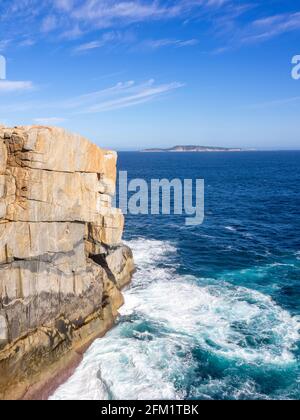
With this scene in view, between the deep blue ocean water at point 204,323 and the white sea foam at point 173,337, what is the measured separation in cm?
8

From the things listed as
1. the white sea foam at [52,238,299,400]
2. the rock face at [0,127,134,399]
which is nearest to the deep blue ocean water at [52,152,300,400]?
the white sea foam at [52,238,299,400]

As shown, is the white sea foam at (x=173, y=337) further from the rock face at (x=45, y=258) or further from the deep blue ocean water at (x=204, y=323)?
the rock face at (x=45, y=258)

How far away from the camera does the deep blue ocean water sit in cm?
2838

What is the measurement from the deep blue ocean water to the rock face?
2.52 meters

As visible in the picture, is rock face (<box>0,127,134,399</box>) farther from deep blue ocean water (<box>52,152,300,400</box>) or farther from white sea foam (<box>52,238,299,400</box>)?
deep blue ocean water (<box>52,152,300,400</box>)

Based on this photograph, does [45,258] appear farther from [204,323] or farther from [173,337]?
[204,323]

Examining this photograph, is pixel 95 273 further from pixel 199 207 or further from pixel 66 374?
pixel 199 207

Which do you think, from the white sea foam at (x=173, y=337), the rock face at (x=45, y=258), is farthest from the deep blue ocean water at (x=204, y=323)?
the rock face at (x=45, y=258)

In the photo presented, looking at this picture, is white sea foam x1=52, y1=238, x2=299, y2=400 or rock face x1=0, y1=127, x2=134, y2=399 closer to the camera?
rock face x1=0, y1=127, x2=134, y2=399

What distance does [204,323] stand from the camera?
121 ft

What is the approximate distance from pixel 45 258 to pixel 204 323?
638 inches

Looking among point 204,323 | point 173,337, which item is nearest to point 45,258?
point 173,337

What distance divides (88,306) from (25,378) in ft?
28.1
